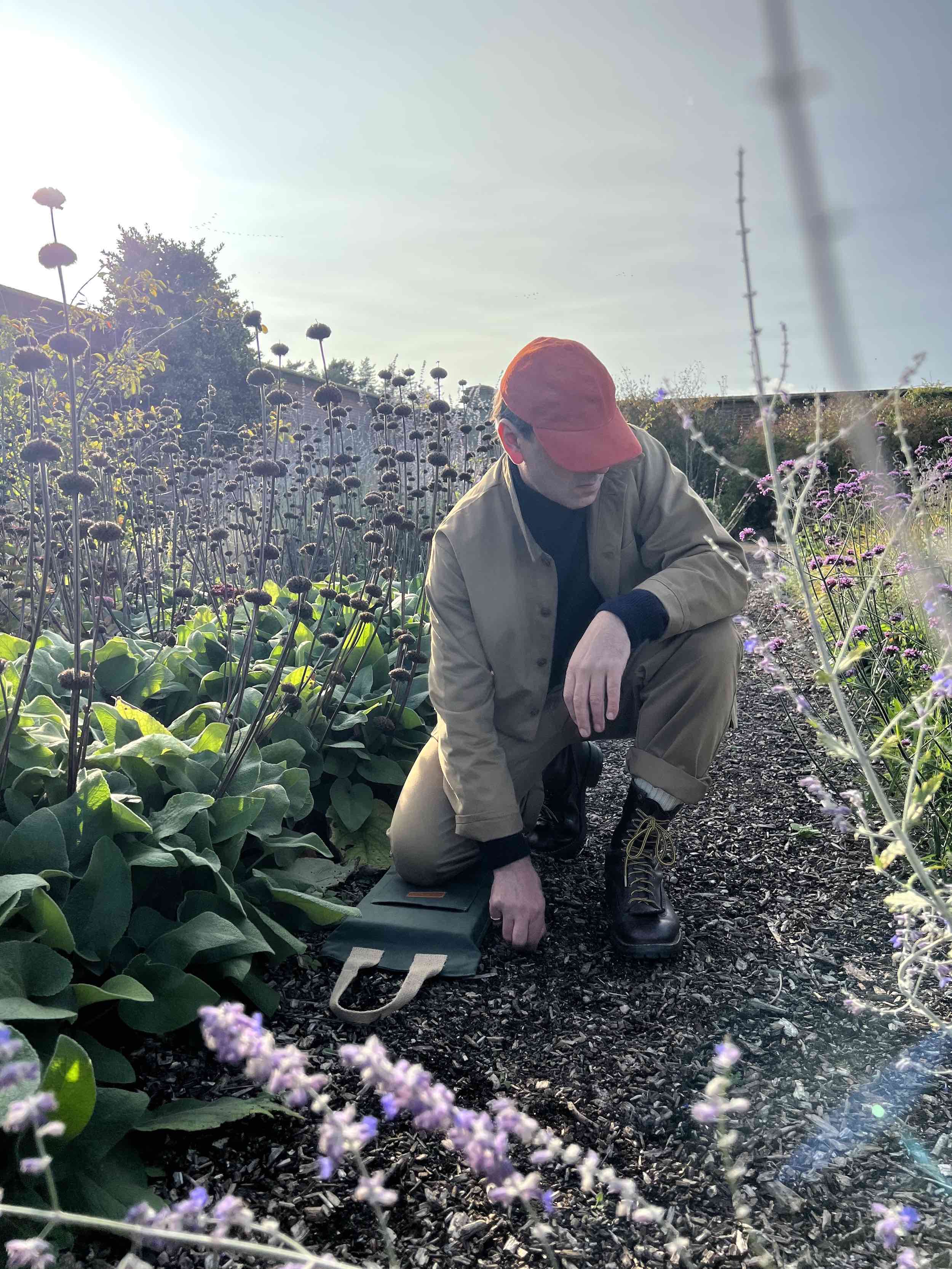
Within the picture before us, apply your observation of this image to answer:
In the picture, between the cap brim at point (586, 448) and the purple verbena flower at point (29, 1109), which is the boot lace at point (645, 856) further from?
the purple verbena flower at point (29, 1109)

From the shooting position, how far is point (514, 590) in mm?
2510

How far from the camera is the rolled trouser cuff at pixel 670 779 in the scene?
2420 millimetres

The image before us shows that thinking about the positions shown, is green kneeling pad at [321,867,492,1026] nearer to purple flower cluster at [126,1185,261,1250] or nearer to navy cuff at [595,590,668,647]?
navy cuff at [595,590,668,647]

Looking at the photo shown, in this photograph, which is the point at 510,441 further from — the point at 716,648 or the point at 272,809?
the point at 272,809

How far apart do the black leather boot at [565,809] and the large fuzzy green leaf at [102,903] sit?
1472mm

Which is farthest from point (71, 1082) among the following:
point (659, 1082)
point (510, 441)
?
point (510, 441)

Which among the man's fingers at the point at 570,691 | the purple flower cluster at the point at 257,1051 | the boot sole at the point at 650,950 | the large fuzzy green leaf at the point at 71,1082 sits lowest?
the boot sole at the point at 650,950

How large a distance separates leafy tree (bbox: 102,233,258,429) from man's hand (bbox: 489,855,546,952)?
14.8m

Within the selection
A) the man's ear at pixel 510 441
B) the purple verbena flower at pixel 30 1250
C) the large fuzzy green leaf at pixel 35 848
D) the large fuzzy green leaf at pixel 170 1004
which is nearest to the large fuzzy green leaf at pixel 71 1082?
the large fuzzy green leaf at pixel 170 1004

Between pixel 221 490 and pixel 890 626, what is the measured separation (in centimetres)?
392

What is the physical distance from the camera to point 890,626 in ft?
10.8

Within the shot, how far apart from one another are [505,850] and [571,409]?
1172 millimetres

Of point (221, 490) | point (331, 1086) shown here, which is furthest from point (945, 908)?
point (221, 490)

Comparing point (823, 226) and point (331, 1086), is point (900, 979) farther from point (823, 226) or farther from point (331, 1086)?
point (331, 1086)
